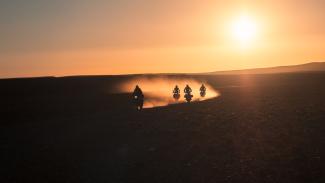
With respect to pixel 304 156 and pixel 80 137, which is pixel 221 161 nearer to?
pixel 304 156

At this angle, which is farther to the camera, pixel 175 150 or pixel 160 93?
pixel 160 93

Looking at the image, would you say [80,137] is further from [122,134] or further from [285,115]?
[285,115]

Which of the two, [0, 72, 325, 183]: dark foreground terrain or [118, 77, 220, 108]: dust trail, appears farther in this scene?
[118, 77, 220, 108]: dust trail

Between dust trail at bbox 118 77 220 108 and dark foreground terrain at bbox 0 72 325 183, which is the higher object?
dark foreground terrain at bbox 0 72 325 183

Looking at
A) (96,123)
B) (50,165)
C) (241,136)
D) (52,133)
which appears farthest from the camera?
Result: (96,123)

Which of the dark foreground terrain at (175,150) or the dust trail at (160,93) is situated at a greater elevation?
the dark foreground terrain at (175,150)

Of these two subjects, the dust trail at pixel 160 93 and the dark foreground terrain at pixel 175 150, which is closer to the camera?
the dark foreground terrain at pixel 175 150

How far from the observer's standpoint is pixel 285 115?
2289cm

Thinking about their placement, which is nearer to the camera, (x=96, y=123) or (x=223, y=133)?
(x=223, y=133)

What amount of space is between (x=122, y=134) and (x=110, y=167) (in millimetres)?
5854

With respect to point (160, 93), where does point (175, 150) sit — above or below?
above

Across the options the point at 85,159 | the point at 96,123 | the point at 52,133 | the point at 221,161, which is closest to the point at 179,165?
the point at 221,161

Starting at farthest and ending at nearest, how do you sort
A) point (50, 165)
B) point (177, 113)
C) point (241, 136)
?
point (177, 113)
point (241, 136)
point (50, 165)

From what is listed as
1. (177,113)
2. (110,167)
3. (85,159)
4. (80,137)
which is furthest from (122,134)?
(177,113)
